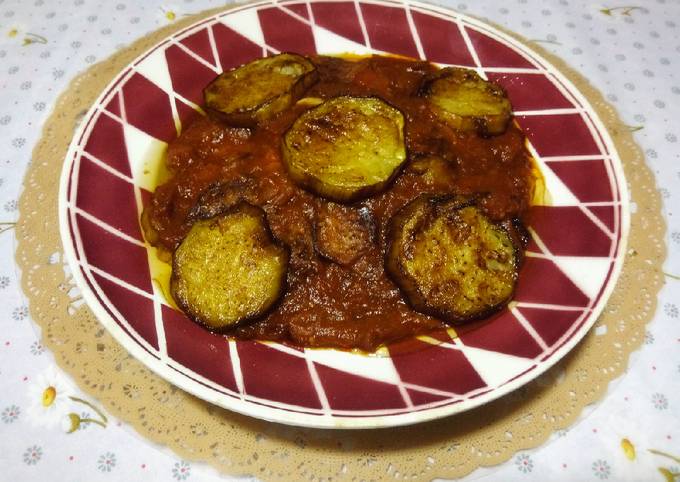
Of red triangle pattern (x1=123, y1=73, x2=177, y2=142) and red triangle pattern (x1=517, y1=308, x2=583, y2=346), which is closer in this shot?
red triangle pattern (x1=517, y1=308, x2=583, y2=346)

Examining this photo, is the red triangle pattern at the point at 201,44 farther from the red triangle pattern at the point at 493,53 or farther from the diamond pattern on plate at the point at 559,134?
the diamond pattern on plate at the point at 559,134

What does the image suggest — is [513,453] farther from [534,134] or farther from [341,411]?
[534,134]

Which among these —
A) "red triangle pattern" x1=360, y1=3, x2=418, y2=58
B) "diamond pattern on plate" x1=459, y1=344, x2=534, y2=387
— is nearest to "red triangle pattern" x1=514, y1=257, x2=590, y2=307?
"diamond pattern on plate" x1=459, y1=344, x2=534, y2=387

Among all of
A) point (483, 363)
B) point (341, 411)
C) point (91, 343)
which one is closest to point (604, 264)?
point (483, 363)

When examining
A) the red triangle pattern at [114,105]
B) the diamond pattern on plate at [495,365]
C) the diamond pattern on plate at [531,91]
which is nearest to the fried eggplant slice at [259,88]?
the red triangle pattern at [114,105]

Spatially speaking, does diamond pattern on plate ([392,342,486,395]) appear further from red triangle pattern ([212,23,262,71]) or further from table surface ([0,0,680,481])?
red triangle pattern ([212,23,262,71])
